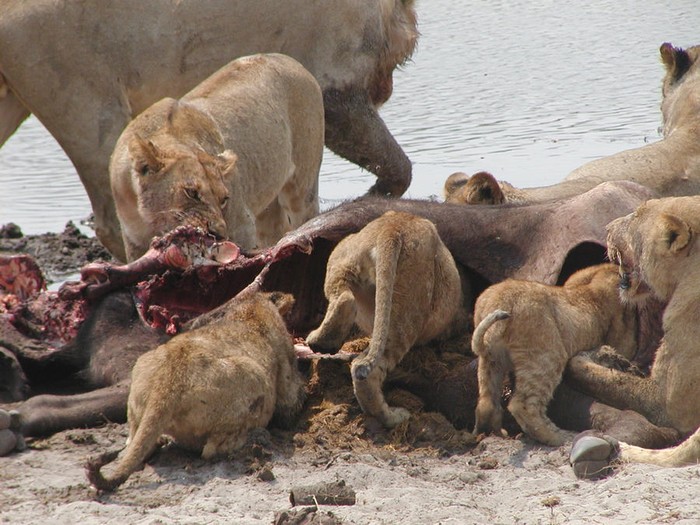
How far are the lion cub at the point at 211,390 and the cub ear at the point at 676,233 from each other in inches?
55.8

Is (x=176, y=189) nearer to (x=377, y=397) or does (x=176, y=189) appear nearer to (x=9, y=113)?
(x=377, y=397)


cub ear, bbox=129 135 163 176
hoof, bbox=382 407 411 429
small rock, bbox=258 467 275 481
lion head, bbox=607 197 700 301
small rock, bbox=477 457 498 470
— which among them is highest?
cub ear, bbox=129 135 163 176

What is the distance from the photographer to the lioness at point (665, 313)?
468 centimetres

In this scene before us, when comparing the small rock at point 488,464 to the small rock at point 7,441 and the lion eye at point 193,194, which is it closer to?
the small rock at point 7,441

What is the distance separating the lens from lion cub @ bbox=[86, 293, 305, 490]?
174 inches

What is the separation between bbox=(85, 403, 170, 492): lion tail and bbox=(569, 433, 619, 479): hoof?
52.5 inches

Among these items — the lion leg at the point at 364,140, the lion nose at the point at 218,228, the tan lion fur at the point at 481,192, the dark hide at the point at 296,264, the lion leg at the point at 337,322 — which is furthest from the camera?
the lion leg at the point at 364,140

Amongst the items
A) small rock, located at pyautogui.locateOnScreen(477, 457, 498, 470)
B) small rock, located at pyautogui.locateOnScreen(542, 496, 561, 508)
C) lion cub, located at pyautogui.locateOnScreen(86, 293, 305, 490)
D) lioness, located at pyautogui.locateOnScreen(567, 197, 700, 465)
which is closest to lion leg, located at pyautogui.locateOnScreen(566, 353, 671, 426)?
lioness, located at pyautogui.locateOnScreen(567, 197, 700, 465)

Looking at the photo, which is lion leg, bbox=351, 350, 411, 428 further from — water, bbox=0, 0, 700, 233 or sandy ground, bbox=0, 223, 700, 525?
water, bbox=0, 0, 700, 233

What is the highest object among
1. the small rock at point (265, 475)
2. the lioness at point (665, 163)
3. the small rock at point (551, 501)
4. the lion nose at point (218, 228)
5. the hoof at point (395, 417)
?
the lion nose at point (218, 228)

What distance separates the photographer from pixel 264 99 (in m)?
7.75

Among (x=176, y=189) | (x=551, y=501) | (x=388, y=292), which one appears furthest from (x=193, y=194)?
(x=551, y=501)

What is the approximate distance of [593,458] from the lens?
4.45m

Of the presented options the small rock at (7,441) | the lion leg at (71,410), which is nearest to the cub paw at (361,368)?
the lion leg at (71,410)
